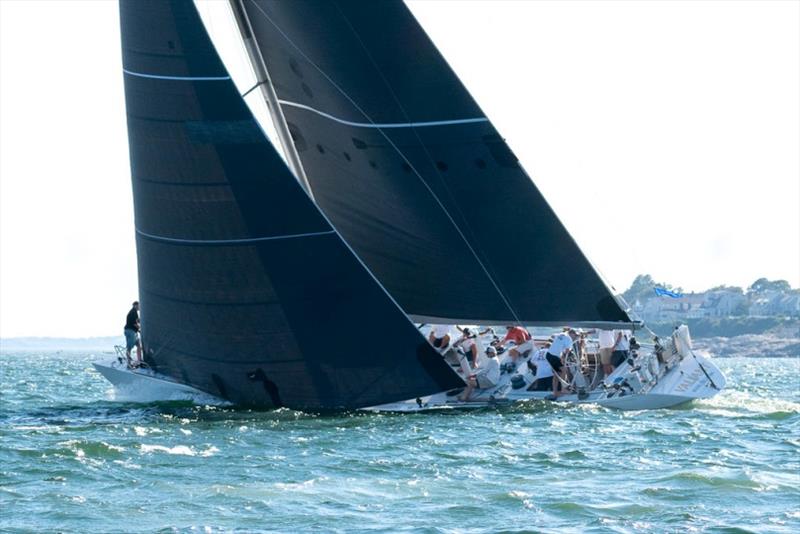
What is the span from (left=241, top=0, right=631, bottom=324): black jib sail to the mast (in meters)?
0.20

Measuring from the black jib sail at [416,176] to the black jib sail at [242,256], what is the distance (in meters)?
2.02

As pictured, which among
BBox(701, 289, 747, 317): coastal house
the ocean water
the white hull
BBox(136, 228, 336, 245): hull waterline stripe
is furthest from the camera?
BBox(701, 289, 747, 317): coastal house

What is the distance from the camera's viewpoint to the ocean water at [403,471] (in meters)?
11.8

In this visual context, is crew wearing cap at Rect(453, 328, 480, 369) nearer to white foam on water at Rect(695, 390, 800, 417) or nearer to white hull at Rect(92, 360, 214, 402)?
white foam on water at Rect(695, 390, 800, 417)

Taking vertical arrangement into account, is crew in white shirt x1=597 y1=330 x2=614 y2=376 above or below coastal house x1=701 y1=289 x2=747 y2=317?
below

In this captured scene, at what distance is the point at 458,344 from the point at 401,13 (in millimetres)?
5120

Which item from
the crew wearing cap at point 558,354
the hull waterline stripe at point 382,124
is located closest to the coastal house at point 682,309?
the crew wearing cap at point 558,354

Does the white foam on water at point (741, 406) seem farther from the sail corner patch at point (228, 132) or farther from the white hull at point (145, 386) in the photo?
the sail corner patch at point (228, 132)

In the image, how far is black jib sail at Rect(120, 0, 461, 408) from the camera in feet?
63.4

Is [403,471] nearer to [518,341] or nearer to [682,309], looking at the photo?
[518,341]

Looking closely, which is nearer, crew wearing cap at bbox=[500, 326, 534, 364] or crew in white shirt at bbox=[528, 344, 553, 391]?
crew in white shirt at bbox=[528, 344, 553, 391]

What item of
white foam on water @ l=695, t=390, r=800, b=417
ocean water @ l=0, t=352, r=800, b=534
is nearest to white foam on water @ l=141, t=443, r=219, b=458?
ocean water @ l=0, t=352, r=800, b=534

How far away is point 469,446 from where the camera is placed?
1652cm

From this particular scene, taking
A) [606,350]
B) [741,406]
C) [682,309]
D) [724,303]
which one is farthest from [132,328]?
[724,303]
